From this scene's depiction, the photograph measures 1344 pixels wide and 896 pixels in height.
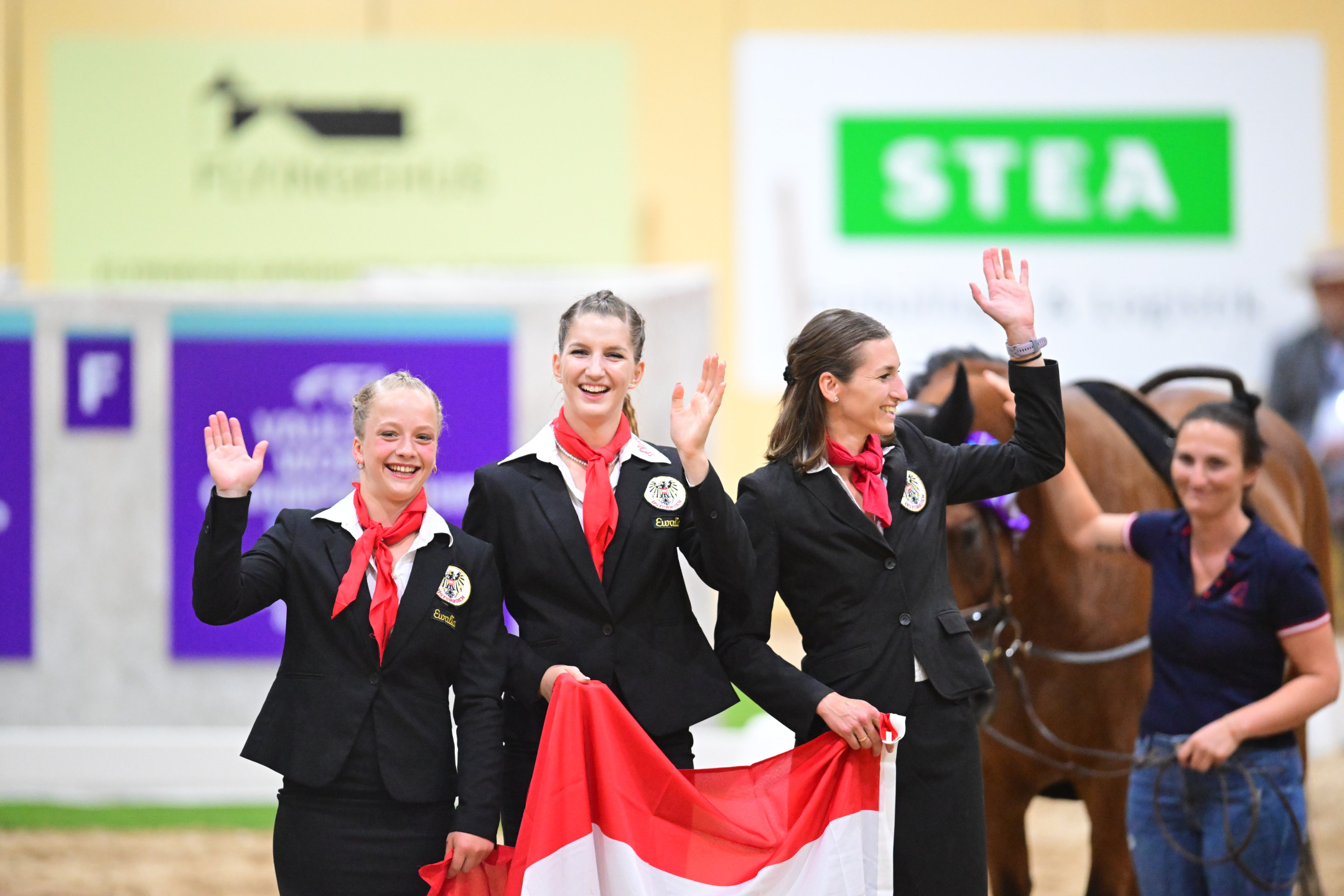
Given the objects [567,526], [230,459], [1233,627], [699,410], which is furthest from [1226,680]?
[230,459]

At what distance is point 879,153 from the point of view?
10.4 metres

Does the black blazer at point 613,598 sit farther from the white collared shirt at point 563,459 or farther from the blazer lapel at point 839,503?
the blazer lapel at point 839,503

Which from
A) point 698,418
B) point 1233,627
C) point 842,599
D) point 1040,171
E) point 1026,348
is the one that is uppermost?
point 1040,171

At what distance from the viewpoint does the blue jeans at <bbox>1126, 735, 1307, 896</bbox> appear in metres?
2.89

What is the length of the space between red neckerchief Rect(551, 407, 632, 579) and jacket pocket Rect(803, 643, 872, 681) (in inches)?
18.6

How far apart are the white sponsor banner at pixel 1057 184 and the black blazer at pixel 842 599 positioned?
7920mm

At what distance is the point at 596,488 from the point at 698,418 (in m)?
0.27

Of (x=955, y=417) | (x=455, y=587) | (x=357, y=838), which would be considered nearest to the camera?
(x=357, y=838)

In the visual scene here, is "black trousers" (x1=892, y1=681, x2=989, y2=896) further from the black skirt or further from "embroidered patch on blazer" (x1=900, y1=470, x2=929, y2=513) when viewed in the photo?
the black skirt

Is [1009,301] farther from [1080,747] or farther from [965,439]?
[1080,747]

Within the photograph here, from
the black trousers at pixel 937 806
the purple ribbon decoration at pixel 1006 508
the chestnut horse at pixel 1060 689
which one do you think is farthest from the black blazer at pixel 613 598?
the chestnut horse at pixel 1060 689

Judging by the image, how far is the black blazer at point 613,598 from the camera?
246cm

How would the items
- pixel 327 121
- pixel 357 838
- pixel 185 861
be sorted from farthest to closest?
pixel 327 121, pixel 185 861, pixel 357 838

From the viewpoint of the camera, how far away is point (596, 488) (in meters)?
2.49
